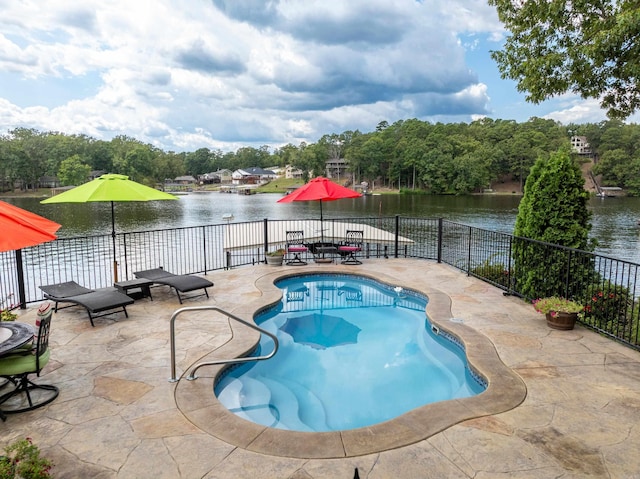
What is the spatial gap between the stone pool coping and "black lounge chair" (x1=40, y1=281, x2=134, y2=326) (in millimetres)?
1944

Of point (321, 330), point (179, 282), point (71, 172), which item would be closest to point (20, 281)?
point (179, 282)

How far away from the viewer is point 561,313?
564 cm

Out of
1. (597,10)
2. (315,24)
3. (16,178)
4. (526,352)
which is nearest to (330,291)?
(526,352)

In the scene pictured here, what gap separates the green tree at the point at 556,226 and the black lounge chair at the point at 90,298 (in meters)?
6.76

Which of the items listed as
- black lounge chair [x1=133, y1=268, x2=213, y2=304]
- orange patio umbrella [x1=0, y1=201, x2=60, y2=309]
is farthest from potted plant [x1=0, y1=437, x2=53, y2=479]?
black lounge chair [x1=133, y1=268, x2=213, y2=304]

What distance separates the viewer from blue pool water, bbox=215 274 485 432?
4.34 meters

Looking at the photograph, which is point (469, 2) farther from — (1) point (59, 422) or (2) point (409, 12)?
(1) point (59, 422)

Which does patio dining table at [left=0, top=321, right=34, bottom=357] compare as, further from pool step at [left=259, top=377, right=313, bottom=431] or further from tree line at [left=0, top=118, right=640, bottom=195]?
tree line at [left=0, top=118, right=640, bottom=195]

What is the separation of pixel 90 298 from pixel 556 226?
7.76 meters

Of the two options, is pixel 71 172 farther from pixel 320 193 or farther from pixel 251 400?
pixel 251 400

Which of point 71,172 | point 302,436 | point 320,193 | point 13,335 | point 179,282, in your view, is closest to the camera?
point 302,436

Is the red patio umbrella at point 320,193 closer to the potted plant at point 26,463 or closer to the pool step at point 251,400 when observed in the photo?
the pool step at point 251,400

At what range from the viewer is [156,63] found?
2091cm

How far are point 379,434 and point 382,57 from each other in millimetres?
17681
